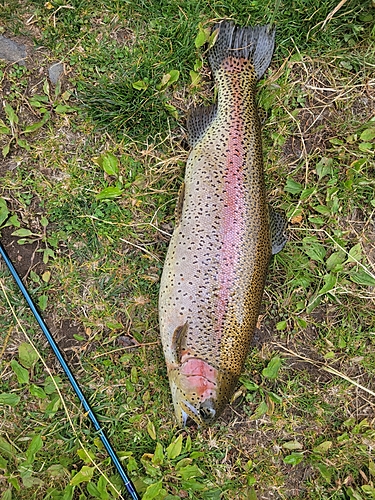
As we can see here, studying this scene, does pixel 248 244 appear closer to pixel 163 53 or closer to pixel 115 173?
pixel 115 173

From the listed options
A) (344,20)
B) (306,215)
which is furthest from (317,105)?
(306,215)

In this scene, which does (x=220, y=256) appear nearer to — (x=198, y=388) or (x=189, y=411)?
(x=198, y=388)

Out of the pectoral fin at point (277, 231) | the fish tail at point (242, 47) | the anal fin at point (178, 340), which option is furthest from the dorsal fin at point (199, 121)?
the anal fin at point (178, 340)

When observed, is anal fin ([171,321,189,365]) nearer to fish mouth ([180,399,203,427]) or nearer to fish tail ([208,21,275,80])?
fish mouth ([180,399,203,427])

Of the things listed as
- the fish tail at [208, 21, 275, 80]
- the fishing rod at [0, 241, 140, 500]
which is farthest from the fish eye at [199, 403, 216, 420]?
the fish tail at [208, 21, 275, 80]

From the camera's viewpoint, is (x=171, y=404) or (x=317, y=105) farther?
(x=317, y=105)

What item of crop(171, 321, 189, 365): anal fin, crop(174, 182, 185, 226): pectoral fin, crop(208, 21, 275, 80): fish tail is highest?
crop(208, 21, 275, 80): fish tail

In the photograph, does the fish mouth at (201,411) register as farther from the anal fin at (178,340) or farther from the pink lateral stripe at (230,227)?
the pink lateral stripe at (230,227)
